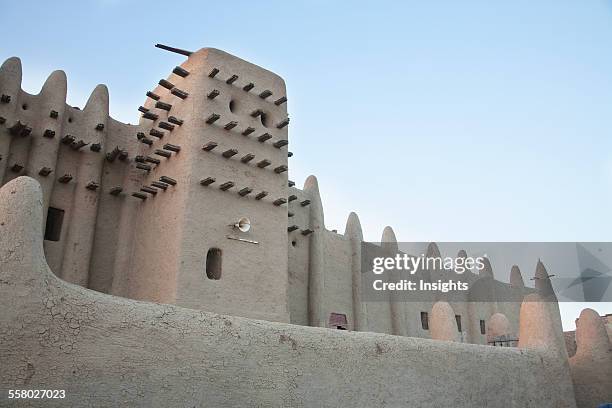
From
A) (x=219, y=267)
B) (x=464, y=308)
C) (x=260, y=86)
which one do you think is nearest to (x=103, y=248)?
(x=219, y=267)

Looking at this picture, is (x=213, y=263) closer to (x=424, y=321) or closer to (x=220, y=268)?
(x=220, y=268)

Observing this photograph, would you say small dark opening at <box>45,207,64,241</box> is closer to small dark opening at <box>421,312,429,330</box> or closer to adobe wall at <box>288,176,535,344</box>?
adobe wall at <box>288,176,535,344</box>

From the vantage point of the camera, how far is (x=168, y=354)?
21.4 feet

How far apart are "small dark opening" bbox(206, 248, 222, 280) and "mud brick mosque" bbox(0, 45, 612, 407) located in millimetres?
37

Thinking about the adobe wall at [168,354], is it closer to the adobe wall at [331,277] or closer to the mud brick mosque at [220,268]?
the mud brick mosque at [220,268]

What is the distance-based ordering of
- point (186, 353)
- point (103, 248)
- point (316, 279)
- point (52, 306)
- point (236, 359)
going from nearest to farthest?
point (52, 306) → point (186, 353) → point (236, 359) → point (103, 248) → point (316, 279)

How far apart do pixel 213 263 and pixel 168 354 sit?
7.15 m

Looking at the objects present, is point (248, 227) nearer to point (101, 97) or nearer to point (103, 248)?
point (103, 248)

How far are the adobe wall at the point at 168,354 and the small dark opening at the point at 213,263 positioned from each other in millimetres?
5260

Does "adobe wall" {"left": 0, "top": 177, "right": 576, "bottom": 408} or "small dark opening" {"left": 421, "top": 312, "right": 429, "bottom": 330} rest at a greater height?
"small dark opening" {"left": 421, "top": 312, "right": 429, "bottom": 330}

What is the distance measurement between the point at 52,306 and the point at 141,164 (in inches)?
393

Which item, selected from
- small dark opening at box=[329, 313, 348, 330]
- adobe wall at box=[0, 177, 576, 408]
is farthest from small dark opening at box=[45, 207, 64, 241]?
small dark opening at box=[329, 313, 348, 330]

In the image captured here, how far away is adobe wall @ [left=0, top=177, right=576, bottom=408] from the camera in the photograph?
5602 mm

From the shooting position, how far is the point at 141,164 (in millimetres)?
15344
